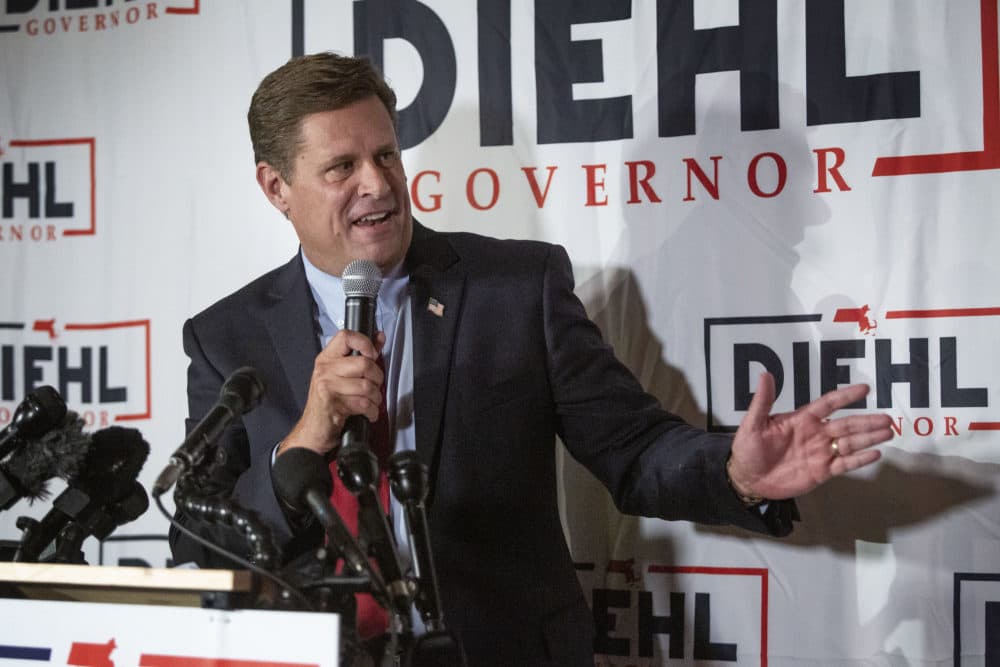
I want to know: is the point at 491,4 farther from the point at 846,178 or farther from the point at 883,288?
the point at 883,288

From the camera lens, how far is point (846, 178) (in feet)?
7.26

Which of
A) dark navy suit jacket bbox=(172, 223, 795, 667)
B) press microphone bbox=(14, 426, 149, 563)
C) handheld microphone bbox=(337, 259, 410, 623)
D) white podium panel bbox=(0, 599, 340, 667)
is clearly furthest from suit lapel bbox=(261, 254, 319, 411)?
white podium panel bbox=(0, 599, 340, 667)

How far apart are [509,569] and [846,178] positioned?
3.70ft

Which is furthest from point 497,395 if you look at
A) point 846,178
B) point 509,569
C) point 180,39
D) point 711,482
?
point 180,39

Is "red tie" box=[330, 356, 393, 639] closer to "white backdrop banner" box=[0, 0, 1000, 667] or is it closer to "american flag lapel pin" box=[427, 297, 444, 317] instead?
"american flag lapel pin" box=[427, 297, 444, 317]

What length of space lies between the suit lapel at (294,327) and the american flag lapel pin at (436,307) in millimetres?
249

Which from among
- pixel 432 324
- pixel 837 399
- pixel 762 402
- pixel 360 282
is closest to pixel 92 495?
pixel 360 282

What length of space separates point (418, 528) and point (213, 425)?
308 mm

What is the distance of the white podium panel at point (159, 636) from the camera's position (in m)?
1.16

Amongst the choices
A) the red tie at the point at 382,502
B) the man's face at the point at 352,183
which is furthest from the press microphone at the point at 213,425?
the man's face at the point at 352,183

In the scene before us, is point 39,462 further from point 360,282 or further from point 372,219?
point 372,219

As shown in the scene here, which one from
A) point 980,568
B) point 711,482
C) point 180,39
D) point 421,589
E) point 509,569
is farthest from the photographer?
point 180,39

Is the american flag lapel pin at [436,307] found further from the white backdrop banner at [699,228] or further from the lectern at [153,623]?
the lectern at [153,623]

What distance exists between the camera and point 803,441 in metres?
1.61
